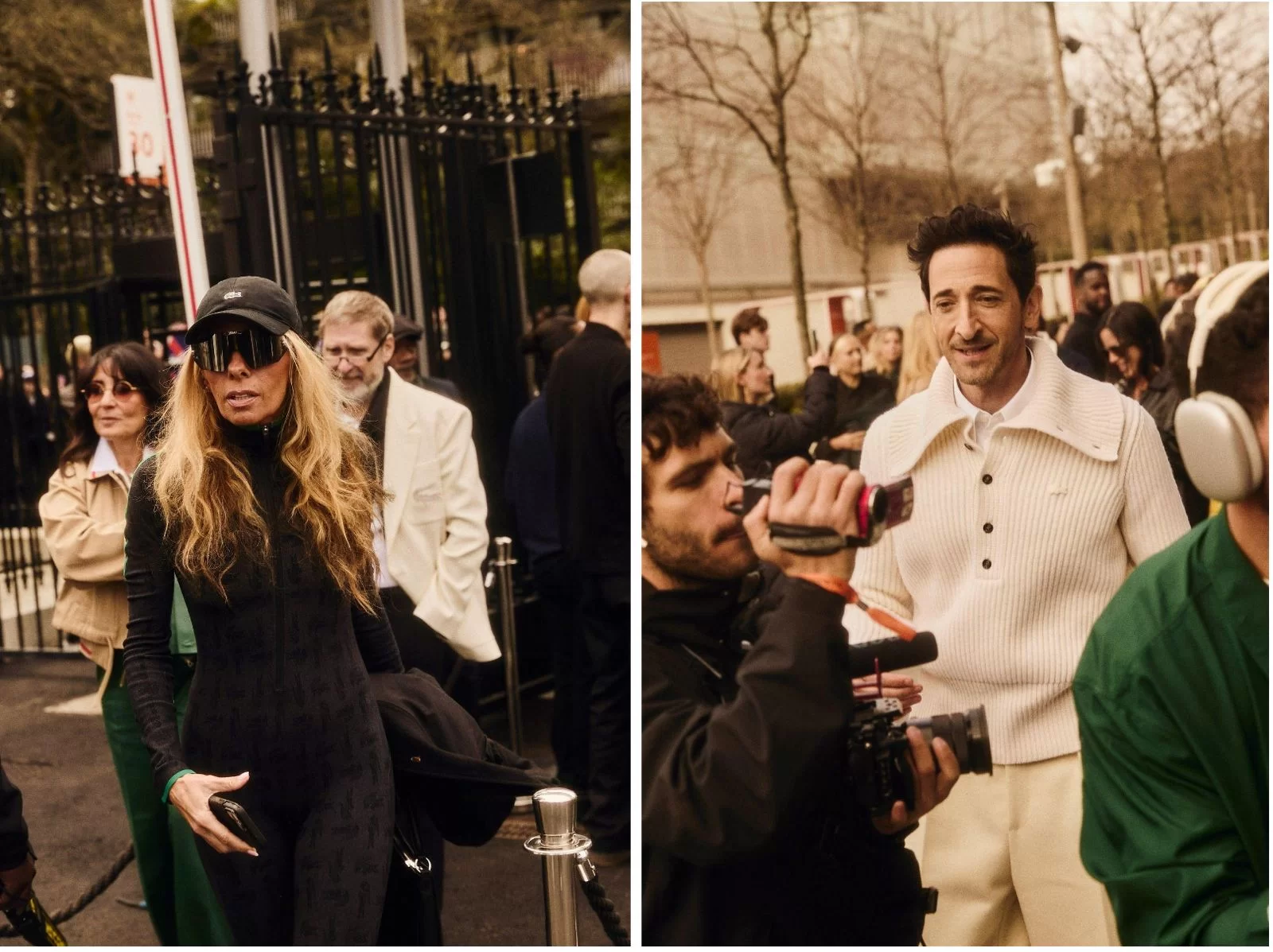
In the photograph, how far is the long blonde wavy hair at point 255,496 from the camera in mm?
2898

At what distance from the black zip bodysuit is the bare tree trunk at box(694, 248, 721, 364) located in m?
0.87

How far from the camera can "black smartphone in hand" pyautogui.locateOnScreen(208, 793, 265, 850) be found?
2730 mm

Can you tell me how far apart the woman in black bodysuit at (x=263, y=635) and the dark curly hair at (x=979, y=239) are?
3.94 feet

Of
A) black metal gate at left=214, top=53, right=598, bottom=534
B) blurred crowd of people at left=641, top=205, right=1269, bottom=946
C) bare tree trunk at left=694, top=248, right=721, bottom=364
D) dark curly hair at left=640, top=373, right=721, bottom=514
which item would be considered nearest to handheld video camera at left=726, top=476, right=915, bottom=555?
blurred crowd of people at left=641, top=205, right=1269, bottom=946

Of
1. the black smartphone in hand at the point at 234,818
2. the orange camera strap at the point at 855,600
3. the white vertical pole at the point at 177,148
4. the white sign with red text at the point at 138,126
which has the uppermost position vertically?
the white sign with red text at the point at 138,126

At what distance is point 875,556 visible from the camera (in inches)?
107

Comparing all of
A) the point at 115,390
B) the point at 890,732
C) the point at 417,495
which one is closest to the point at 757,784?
the point at 890,732

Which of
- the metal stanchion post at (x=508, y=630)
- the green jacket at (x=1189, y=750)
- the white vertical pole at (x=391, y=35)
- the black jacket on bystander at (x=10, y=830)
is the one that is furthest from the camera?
the white vertical pole at (x=391, y=35)

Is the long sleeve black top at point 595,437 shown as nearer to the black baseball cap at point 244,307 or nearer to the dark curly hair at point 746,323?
the black baseball cap at point 244,307

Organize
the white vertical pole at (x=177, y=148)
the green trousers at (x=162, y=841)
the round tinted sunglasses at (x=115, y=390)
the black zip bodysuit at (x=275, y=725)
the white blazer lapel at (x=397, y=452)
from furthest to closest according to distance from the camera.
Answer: the white blazer lapel at (x=397, y=452) → the round tinted sunglasses at (x=115, y=390) → the white vertical pole at (x=177, y=148) → the green trousers at (x=162, y=841) → the black zip bodysuit at (x=275, y=725)

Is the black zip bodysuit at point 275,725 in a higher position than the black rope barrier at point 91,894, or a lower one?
higher

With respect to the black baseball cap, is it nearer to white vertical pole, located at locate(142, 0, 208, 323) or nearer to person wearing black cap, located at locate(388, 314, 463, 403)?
white vertical pole, located at locate(142, 0, 208, 323)

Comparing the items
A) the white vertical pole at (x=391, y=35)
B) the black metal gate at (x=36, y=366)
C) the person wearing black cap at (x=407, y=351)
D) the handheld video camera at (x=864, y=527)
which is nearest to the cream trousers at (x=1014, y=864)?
the handheld video camera at (x=864, y=527)

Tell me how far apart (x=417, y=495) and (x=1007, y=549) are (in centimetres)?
226
